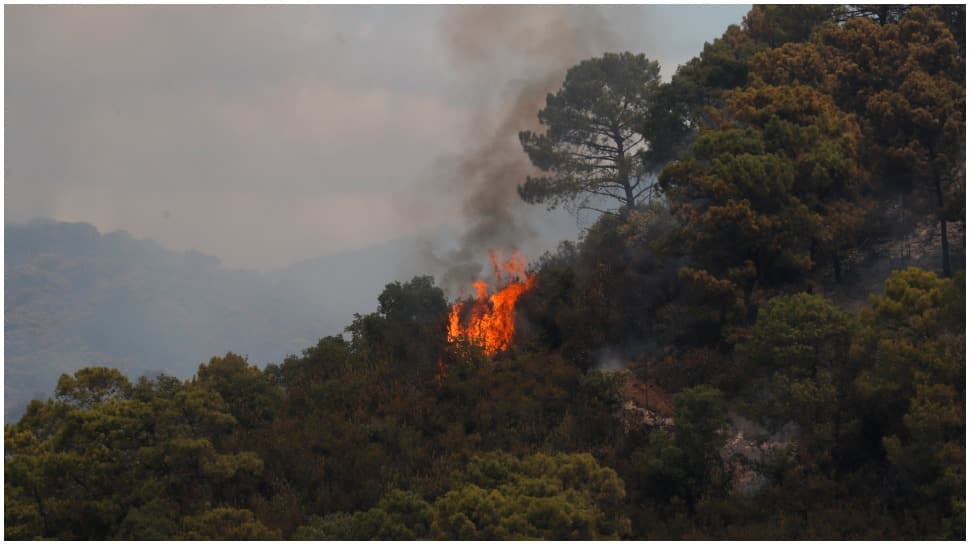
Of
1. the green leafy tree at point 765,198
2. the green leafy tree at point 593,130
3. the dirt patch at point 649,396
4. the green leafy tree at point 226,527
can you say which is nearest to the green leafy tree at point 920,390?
the dirt patch at point 649,396

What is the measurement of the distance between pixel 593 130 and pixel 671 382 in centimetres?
2290

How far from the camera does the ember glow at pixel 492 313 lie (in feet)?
141

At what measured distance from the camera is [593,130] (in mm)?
58906

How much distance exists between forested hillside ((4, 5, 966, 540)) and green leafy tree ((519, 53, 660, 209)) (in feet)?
13.8

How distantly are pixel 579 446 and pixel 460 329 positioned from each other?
9.37 meters

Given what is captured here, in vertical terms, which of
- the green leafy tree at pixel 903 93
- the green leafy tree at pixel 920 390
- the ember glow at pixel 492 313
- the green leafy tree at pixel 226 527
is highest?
the green leafy tree at pixel 903 93

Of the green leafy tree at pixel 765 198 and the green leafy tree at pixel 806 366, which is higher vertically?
the green leafy tree at pixel 765 198

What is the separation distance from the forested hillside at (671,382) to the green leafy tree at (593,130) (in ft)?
13.8

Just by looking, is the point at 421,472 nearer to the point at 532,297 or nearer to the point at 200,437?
the point at 200,437

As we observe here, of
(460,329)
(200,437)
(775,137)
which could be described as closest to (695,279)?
(775,137)

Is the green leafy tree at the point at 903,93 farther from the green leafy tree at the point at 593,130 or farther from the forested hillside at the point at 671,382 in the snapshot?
the green leafy tree at the point at 593,130

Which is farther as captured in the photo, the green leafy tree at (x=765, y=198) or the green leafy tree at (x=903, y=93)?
the green leafy tree at (x=903, y=93)

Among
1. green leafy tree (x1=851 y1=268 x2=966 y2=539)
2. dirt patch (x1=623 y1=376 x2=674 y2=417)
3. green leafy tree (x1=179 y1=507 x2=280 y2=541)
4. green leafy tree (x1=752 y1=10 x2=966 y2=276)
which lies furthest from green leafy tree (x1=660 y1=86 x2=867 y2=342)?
green leafy tree (x1=179 y1=507 x2=280 y2=541)

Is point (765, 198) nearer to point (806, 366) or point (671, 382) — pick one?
point (671, 382)
